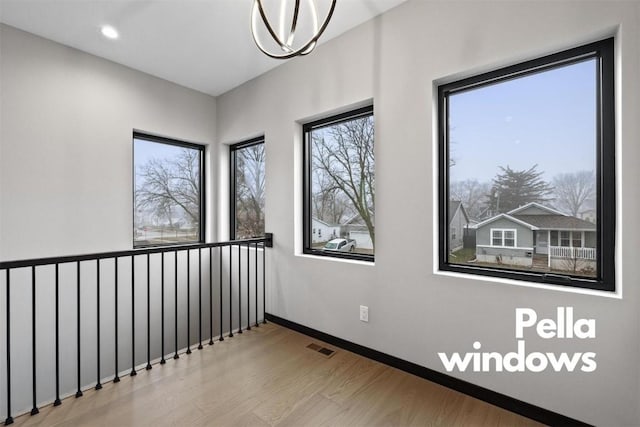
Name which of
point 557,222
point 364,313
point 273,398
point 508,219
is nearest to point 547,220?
point 557,222

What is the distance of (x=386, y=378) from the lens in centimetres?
203

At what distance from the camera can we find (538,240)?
1.73m

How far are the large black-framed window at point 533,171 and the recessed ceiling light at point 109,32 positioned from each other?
2.66m

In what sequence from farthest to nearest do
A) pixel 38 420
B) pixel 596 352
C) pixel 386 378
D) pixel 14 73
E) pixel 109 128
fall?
1. pixel 109 128
2. pixel 14 73
3. pixel 386 378
4. pixel 38 420
5. pixel 596 352

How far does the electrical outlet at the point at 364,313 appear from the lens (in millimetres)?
2303

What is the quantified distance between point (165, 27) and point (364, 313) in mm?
2813

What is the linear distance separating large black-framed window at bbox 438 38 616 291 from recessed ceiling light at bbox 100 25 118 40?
2.66m

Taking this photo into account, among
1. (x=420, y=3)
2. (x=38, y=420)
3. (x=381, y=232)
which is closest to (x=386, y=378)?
(x=381, y=232)

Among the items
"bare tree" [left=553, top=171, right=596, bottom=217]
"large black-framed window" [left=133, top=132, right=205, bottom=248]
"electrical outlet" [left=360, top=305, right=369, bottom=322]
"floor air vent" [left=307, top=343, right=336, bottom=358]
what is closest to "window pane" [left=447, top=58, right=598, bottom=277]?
"bare tree" [left=553, top=171, right=596, bottom=217]

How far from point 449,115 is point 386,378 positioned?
6.08 feet

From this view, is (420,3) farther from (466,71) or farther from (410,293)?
(410,293)

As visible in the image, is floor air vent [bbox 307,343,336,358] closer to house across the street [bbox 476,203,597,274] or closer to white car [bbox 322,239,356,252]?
white car [bbox 322,239,356,252]

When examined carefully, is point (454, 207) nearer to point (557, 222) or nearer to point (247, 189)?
point (557, 222)

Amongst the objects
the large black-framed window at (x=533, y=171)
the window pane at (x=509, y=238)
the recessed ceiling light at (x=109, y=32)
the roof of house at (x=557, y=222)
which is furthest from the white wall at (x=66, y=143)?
the roof of house at (x=557, y=222)
